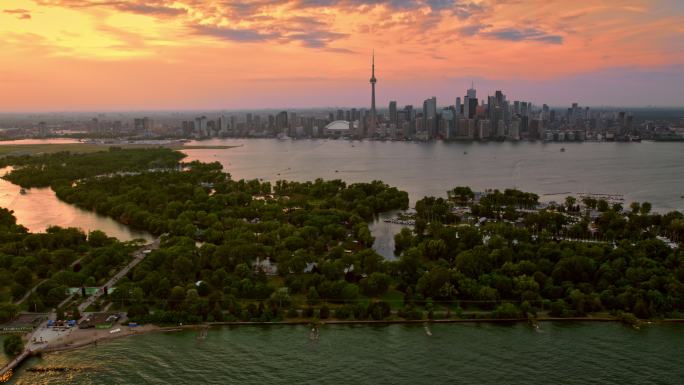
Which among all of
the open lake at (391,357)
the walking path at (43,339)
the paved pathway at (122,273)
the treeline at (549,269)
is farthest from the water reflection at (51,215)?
the treeline at (549,269)

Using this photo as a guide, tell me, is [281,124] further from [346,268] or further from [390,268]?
[390,268]

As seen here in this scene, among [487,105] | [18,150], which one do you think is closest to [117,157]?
[18,150]

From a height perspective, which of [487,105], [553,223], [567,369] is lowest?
[567,369]

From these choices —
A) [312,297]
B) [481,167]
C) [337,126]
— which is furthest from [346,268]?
[337,126]

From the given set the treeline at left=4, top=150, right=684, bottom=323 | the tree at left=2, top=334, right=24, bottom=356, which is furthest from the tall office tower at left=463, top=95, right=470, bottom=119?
the tree at left=2, top=334, right=24, bottom=356

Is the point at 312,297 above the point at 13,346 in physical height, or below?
above

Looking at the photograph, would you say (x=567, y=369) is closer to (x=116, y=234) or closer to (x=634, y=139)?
(x=116, y=234)
